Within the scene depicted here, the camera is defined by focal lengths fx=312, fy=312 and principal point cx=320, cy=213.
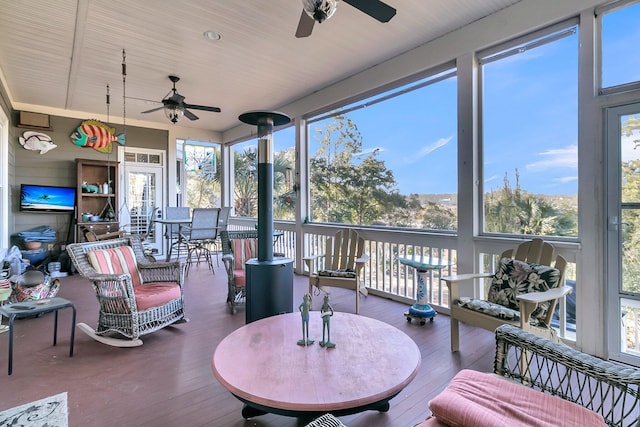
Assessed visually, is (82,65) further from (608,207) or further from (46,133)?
(608,207)

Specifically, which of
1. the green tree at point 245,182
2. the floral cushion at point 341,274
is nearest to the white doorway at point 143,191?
the green tree at point 245,182

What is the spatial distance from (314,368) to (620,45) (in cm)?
343

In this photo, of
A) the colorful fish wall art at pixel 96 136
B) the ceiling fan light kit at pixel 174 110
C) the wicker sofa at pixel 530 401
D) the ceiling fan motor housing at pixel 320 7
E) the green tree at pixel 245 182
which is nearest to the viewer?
the wicker sofa at pixel 530 401

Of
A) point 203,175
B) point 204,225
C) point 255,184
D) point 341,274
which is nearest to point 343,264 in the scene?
point 341,274

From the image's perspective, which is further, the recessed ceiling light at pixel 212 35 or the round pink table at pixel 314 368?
the recessed ceiling light at pixel 212 35

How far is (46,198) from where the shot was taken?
5.99m

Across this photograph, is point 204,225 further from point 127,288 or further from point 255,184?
point 127,288

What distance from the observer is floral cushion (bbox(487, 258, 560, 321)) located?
2.46 meters

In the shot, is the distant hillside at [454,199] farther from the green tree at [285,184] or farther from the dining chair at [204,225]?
the dining chair at [204,225]

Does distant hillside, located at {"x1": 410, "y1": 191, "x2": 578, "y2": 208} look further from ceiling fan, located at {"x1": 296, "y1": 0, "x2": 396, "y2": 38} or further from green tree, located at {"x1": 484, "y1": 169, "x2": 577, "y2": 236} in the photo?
ceiling fan, located at {"x1": 296, "y1": 0, "x2": 396, "y2": 38}

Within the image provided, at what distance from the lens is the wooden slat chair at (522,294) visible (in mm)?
2293

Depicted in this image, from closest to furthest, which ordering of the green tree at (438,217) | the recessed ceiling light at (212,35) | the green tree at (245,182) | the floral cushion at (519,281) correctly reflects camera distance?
the floral cushion at (519,281), the recessed ceiling light at (212,35), the green tree at (438,217), the green tree at (245,182)

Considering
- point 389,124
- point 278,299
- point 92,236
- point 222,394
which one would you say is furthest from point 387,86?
point 92,236

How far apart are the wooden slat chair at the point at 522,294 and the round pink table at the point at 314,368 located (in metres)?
0.86
